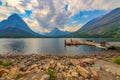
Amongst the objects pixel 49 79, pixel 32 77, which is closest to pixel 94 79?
pixel 49 79

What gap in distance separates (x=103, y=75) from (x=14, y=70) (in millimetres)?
9594

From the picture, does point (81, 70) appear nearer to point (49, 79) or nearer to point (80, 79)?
point (80, 79)

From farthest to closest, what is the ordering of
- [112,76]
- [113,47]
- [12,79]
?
[113,47]
[112,76]
[12,79]

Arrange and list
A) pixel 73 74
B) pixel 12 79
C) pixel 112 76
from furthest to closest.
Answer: pixel 112 76
pixel 73 74
pixel 12 79

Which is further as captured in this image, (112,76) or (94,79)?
(112,76)

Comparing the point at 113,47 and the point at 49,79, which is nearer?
the point at 49,79

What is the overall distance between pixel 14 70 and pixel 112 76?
10648mm

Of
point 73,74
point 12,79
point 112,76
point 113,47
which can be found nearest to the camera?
point 12,79

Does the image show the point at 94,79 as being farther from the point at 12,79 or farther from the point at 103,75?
the point at 12,79

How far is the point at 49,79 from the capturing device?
17.6m

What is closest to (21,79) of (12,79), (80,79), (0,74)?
(12,79)

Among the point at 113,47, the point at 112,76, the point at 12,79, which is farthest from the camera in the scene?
Result: the point at 113,47

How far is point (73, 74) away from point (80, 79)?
0.98 m

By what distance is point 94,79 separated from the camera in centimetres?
1845
